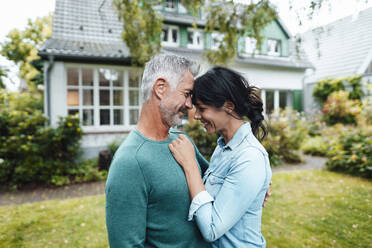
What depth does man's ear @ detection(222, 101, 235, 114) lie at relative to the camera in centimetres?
143

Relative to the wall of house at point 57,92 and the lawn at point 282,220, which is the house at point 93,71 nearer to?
the wall of house at point 57,92

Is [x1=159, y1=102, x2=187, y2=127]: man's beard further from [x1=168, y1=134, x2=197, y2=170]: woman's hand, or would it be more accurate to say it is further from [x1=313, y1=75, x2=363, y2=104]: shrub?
[x1=313, y1=75, x2=363, y2=104]: shrub

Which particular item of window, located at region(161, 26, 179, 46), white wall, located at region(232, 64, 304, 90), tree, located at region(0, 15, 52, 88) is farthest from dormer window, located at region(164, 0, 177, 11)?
tree, located at region(0, 15, 52, 88)

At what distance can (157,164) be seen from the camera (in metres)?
1.24

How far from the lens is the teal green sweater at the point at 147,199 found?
1111mm

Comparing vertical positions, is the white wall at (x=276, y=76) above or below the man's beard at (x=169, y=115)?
above

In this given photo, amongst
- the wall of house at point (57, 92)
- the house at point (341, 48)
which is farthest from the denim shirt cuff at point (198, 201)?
the wall of house at point (57, 92)

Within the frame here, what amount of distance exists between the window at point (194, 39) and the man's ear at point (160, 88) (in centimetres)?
1077

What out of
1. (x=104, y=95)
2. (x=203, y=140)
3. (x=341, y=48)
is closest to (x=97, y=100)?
(x=104, y=95)

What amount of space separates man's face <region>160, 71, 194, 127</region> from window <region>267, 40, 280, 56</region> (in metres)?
13.4

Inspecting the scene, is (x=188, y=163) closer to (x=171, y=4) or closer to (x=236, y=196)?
(x=236, y=196)

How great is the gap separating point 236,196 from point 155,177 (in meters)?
0.42

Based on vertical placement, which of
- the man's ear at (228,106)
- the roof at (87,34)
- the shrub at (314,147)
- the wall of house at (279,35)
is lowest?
the shrub at (314,147)

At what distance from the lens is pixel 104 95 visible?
27.2 ft
